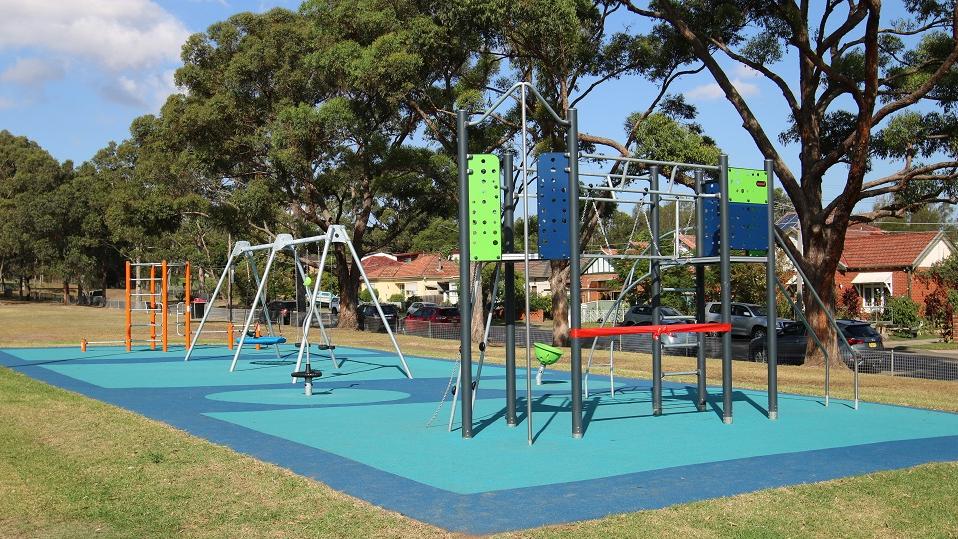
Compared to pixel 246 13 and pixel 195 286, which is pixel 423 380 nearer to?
pixel 246 13

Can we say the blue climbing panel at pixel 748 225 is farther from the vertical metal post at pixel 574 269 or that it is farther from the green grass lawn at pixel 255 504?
the green grass lawn at pixel 255 504

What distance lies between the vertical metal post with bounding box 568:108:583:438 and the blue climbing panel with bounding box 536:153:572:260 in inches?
9.0

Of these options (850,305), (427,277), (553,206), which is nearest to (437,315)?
(850,305)

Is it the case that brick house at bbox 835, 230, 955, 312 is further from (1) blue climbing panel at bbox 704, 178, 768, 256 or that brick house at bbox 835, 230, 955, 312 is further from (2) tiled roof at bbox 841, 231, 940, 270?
(1) blue climbing panel at bbox 704, 178, 768, 256

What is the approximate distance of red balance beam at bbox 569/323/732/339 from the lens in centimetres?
984

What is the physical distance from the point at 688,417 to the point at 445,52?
17.7m

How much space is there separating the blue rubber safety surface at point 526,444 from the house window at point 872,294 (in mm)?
29873

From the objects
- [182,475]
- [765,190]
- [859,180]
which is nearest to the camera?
[182,475]

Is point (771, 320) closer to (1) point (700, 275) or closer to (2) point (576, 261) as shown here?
(1) point (700, 275)

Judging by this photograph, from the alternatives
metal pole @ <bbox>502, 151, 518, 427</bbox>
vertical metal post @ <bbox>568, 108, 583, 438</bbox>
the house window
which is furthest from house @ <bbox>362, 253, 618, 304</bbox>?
vertical metal post @ <bbox>568, 108, 583, 438</bbox>

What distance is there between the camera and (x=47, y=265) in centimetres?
7600

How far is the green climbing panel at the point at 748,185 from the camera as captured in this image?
11.9 meters

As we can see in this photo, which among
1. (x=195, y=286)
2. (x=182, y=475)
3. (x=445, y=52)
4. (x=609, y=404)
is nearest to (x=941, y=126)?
(x=609, y=404)

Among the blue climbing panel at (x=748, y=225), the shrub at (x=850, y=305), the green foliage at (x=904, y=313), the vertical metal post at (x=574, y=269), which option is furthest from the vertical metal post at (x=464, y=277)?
the shrub at (x=850, y=305)
